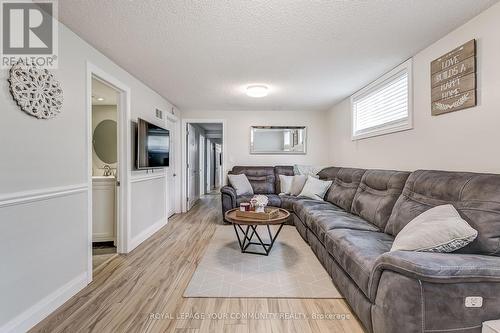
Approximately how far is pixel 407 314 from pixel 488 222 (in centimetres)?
84

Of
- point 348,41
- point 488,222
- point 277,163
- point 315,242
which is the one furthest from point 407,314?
point 277,163

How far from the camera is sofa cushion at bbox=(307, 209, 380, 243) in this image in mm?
2488

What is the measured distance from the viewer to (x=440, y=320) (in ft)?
4.12

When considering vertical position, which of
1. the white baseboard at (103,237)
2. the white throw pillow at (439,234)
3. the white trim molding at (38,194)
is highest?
the white trim molding at (38,194)

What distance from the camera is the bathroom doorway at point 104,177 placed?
10.6ft

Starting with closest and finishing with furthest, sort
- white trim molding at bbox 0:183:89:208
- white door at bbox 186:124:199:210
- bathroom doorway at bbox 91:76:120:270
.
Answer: white trim molding at bbox 0:183:89:208, bathroom doorway at bbox 91:76:120:270, white door at bbox 186:124:199:210

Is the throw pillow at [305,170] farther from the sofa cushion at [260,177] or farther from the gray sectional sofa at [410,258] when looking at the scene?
the gray sectional sofa at [410,258]

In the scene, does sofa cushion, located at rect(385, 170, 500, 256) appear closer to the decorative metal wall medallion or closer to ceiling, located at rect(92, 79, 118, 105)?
the decorative metal wall medallion

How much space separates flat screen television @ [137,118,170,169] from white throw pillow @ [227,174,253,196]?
1.34m

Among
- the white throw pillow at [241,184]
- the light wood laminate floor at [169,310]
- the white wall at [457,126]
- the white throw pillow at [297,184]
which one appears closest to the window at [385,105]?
the white wall at [457,126]

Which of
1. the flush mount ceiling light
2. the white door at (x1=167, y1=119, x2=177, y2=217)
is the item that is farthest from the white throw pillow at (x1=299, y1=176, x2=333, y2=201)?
the white door at (x1=167, y1=119, x2=177, y2=217)

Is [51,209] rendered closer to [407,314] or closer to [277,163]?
→ [407,314]

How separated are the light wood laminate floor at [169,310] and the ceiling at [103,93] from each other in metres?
2.29

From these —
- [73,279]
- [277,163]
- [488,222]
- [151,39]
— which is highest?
[151,39]
